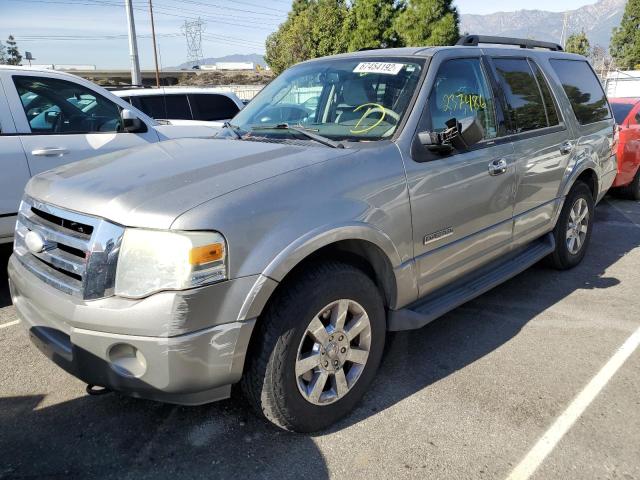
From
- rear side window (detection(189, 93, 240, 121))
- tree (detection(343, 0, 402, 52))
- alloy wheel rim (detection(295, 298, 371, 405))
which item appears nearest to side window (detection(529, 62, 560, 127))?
alloy wheel rim (detection(295, 298, 371, 405))

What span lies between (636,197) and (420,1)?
20.7 meters

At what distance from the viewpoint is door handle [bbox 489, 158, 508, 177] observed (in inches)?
135

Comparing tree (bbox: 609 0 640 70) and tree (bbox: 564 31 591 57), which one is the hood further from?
tree (bbox: 564 31 591 57)

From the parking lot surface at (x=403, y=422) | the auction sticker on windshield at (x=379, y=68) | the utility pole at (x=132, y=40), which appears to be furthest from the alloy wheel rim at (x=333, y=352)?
the utility pole at (x=132, y=40)

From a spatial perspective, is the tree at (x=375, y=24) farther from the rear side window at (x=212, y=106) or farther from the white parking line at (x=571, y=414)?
the white parking line at (x=571, y=414)

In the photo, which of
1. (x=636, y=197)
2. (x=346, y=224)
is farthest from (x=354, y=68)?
(x=636, y=197)

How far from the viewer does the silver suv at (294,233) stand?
83.8 inches

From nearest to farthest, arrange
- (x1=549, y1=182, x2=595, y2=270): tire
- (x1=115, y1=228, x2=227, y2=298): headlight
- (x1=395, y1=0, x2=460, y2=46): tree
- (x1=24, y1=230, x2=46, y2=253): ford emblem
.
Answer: (x1=115, y1=228, x2=227, y2=298): headlight, (x1=24, y1=230, x2=46, y2=253): ford emblem, (x1=549, y1=182, x2=595, y2=270): tire, (x1=395, y1=0, x2=460, y2=46): tree

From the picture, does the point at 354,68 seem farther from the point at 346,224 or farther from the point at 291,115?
the point at 346,224

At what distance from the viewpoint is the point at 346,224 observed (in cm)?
250

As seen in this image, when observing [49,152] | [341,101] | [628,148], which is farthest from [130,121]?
[628,148]

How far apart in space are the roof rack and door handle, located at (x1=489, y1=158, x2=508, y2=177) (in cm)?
98

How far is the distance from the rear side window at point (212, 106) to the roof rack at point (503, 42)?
228 inches

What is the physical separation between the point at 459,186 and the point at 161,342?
196 cm
